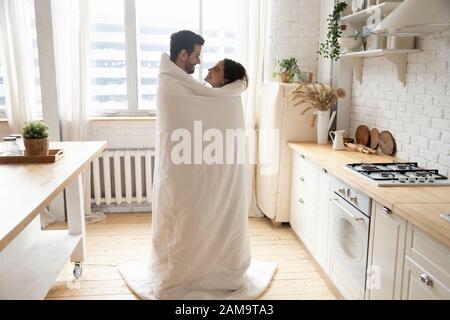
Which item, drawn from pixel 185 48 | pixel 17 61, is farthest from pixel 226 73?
pixel 17 61

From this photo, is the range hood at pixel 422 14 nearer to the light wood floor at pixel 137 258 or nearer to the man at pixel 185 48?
the man at pixel 185 48

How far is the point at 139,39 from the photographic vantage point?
12.9 feet

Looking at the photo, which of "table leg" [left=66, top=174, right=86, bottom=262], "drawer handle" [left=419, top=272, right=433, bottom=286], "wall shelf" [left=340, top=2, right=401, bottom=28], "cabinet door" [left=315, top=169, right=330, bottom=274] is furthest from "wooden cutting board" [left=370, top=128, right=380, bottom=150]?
"table leg" [left=66, top=174, right=86, bottom=262]

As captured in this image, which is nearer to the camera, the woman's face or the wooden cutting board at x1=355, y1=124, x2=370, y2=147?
the woman's face

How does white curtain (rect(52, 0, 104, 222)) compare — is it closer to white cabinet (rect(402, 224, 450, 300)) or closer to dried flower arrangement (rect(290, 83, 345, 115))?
dried flower arrangement (rect(290, 83, 345, 115))

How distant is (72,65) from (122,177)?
1.15 meters

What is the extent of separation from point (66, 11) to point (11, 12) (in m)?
0.46

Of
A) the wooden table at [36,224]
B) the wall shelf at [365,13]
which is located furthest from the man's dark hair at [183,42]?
the wall shelf at [365,13]

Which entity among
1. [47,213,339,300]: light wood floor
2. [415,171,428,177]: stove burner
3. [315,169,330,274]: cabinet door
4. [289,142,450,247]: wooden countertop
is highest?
[415,171,428,177]: stove burner

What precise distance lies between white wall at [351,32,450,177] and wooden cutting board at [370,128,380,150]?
0.16 ft

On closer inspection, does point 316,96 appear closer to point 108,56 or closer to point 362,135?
point 362,135

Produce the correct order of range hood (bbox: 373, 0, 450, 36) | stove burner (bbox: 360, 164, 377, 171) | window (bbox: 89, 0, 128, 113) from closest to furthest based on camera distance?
range hood (bbox: 373, 0, 450, 36) < stove burner (bbox: 360, 164, 377, 171) < window (bbox: 89, 0, 128, 113)

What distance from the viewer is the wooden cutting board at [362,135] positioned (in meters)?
3.18

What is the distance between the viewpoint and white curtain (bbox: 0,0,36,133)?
3.59 metres
